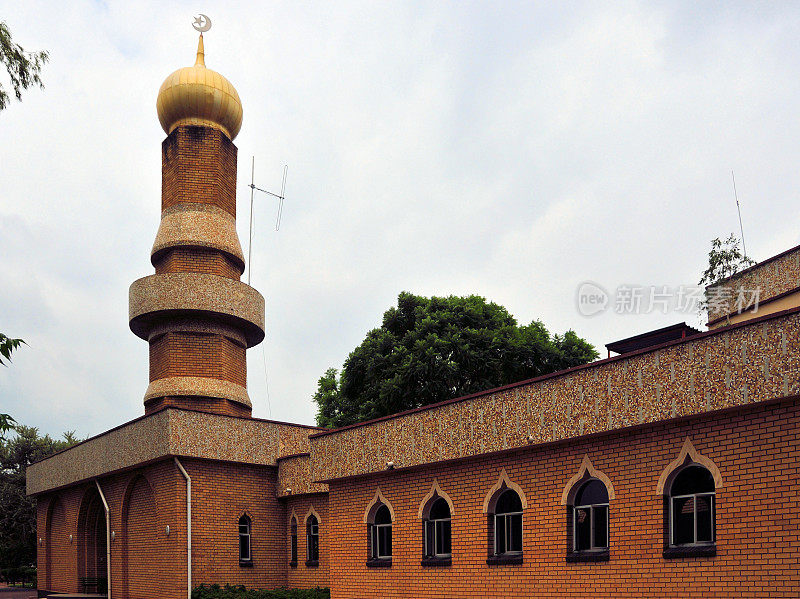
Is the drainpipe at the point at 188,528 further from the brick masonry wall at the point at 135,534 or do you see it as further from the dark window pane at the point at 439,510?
the dark window pane at the point at 439,510

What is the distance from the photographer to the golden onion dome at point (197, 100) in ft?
94.4

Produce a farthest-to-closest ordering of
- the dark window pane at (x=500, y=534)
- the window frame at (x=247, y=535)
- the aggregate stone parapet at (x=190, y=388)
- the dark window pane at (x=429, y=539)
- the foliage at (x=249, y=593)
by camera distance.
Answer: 1. the aggregate stone parapet at (x=190, y=388)
2. the window frame at (x=247, y=535)
3. the foliage at (x=249, y=593)
4. the dark window pane at (x=429, y=539)
5. the dark window pane at (x=500, y=534)

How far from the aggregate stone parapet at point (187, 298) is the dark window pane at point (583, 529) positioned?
1630cm

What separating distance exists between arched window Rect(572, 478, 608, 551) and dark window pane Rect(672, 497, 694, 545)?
4.65 feet

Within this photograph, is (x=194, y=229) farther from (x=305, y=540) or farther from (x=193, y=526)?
(x=305, y=540)

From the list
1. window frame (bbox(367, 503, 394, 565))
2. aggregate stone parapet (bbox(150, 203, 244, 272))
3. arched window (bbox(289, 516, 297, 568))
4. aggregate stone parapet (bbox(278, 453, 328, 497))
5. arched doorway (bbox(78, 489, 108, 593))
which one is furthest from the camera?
arched doorway (bbox(78, 489, 108, 593))

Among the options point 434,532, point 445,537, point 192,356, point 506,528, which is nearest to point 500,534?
point 506,528

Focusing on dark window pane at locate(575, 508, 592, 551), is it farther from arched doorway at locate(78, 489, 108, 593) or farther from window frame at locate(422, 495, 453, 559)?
arched doorway at locate(78, 489, 108, 593)

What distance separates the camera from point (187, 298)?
89.6ft

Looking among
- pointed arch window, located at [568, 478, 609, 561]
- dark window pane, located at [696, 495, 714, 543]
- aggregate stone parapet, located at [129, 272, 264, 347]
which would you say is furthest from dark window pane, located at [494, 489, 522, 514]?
aggregate stone parapet, located at [129, 272, 264, 347]

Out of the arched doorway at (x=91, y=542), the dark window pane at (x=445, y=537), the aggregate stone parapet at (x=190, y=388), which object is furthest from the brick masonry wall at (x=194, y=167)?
the dark window pane at (x=445, y=537)

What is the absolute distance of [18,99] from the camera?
1302cm

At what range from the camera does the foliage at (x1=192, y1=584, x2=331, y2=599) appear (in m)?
22.1

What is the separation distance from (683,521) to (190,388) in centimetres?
1807
